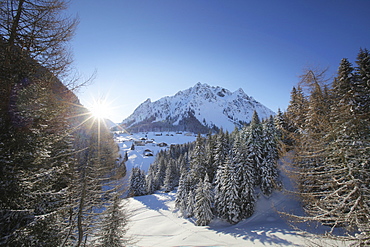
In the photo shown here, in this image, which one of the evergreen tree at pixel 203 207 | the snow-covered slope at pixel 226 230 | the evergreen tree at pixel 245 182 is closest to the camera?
the snow-covered slope at pixel 226 230

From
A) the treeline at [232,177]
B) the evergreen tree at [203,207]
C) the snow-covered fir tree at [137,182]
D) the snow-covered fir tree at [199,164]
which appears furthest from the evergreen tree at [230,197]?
the snow-covered fir tree at [137,182]

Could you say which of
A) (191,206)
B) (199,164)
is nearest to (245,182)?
(199,164)

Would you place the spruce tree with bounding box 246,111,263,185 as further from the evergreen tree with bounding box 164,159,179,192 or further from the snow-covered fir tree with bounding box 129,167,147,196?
the snow-covered fir tree with bounding box 129,167,147,196

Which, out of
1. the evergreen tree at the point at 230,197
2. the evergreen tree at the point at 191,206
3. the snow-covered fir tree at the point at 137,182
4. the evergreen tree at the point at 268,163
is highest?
the evergreen tree at the point at 268,163

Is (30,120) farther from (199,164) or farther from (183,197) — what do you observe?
(183,197)

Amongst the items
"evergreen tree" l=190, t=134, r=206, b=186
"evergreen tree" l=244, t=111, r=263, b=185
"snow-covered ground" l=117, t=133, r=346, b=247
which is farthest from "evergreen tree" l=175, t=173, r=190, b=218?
"evergreen tree" l=244, t=111, r=263, b=185

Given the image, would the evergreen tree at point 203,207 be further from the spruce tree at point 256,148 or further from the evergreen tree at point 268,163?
the spruce tree at point 256,148

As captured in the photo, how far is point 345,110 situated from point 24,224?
10.2m

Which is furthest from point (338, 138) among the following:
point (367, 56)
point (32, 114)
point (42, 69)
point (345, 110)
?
point (367, 56)

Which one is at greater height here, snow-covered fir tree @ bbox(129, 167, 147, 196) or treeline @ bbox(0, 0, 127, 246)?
treeline @ bbox(0, 0, 127, 246)

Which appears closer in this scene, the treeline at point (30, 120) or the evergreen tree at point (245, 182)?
the treeline at point (30, 120)

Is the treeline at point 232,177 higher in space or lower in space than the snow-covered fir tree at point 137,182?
higher

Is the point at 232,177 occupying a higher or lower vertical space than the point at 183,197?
higher

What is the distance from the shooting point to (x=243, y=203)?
1032 inches
